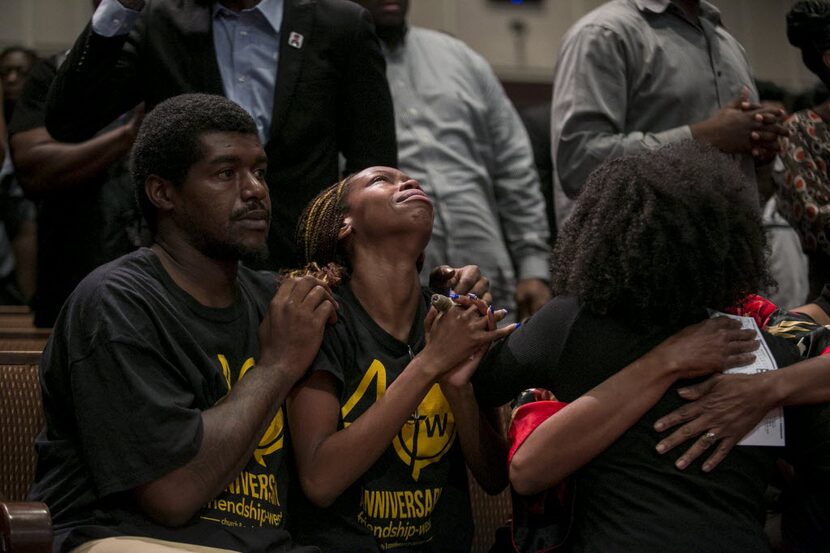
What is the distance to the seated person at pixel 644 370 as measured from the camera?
2.23 m

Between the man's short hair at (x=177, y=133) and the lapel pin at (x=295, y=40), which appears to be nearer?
the man's short hair at (x=177, y=133)

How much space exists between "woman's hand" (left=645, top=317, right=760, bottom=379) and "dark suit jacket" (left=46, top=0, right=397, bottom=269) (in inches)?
47.4

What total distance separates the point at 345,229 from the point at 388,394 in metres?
0.50

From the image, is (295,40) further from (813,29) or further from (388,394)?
(813,29)

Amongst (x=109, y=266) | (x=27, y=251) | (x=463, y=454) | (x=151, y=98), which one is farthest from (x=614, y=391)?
(x=27, y=251)

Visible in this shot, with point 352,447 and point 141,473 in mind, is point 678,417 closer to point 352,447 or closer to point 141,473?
point 352,447

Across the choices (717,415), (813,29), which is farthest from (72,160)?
(813,29)

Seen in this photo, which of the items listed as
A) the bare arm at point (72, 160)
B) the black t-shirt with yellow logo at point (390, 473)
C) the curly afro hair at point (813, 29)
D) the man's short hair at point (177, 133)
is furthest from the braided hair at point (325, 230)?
the curly afro hair at point (813, 29)

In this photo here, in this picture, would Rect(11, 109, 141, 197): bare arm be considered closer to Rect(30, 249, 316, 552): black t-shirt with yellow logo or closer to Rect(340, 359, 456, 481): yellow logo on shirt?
Rect(30, 249, 316, 552): black t-shirt with yellow logo

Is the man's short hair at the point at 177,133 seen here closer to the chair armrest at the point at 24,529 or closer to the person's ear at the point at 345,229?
the person's ear at the point at 345,229

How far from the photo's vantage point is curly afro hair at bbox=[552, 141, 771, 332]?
7.43 ft

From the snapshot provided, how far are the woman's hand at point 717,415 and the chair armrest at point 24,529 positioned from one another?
1.12 metres

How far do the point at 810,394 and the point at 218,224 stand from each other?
1.26 metres

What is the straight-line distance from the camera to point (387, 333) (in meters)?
2.63
